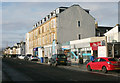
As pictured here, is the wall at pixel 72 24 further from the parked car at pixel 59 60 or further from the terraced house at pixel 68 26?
the parked car at pixel 59 60

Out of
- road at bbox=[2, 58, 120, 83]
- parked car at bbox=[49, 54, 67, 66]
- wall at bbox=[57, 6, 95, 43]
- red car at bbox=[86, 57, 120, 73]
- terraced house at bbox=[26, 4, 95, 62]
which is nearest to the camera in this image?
Result: road at bbox=[2, 58, 120, 83]

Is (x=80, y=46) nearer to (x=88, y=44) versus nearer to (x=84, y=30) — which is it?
(x=88, y=44)

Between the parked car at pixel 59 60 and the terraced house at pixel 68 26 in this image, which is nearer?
the parked car at pixel 59 60

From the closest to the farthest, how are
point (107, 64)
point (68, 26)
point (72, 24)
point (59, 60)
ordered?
point (107, 64) → point (59, 60) → point (68, 26) → point (72, 24)

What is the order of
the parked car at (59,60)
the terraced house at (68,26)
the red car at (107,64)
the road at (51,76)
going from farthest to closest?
the terraced house at (68,26), the parked car at (59,60), the red car at (107,64), the road at (51,76)

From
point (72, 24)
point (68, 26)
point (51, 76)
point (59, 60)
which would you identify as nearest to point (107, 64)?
point (51, 76)

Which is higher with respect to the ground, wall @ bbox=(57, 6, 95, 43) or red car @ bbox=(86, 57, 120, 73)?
wall @ bbox=(57, 6, 95, 43)

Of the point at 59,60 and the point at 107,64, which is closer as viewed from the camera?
the point at 107,64

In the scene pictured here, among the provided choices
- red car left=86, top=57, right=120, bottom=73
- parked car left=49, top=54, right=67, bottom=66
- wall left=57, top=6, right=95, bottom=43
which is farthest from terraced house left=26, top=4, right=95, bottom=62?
red car left=86, top=57, right=120, bottom=73

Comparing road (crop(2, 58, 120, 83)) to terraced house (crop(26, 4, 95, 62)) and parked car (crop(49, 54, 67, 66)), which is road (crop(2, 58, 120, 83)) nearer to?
parked car (crop(49, 54, 67, 66))

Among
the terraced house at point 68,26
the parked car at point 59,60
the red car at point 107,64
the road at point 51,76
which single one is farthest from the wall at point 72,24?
the red car at point 107,64

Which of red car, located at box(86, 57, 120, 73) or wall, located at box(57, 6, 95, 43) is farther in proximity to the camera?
wall, located at box(57, 6, 95, 43)

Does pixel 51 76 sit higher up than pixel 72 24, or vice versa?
pixel 72 24

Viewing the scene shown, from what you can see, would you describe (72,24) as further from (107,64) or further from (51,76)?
(51,76)
